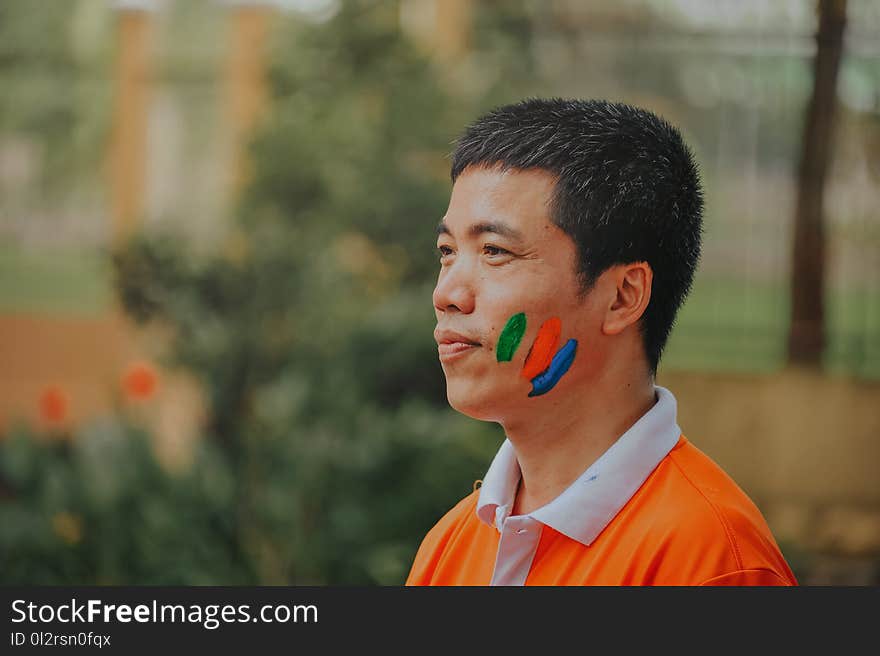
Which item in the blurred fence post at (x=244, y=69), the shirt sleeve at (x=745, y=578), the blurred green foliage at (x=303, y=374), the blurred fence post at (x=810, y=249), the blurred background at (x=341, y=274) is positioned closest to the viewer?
the shirt sleeve at (x=745, y=578)

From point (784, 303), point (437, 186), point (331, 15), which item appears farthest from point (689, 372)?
point (331, 15)

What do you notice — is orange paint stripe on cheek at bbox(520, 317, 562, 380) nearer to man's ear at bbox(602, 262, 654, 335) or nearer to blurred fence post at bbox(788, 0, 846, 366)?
man's ear at bbox(602, 262, 654, 335)

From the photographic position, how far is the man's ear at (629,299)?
3.92ft

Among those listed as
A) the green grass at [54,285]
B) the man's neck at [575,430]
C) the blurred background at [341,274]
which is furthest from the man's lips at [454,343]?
the green grass at [54,285]

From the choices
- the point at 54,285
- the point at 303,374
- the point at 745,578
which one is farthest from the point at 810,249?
the point at 745,578

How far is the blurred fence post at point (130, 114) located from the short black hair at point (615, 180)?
5.71 m

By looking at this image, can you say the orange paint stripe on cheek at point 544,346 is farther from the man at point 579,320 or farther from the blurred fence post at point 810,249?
the blurred fence post at point 810,249

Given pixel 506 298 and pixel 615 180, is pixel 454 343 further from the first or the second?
pixel 615 180

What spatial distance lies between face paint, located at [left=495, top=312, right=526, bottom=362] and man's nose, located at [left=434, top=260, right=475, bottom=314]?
4 centimetres

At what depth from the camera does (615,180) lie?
1178 millimetres

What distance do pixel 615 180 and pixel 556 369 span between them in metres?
0.20

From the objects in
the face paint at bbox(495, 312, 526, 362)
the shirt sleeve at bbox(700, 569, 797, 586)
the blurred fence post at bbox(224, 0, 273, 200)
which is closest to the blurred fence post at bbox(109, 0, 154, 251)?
the blurred fence post at bbox(224, 0, 273, 200)

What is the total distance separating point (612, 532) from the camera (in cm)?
117

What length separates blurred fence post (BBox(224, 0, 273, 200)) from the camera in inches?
245
